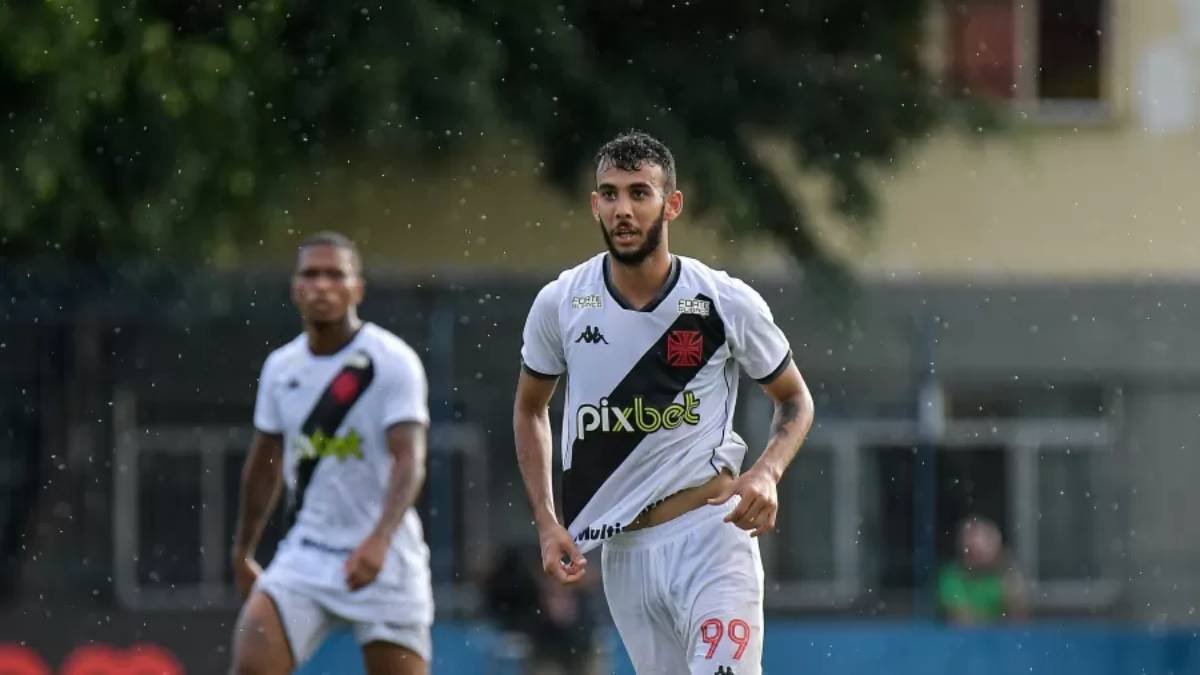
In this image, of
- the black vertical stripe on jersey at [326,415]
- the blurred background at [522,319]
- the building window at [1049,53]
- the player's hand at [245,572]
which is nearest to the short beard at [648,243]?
the black vertical stripe on jersey at [326,415]

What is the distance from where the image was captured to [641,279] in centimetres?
688

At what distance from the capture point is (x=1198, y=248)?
23.2m

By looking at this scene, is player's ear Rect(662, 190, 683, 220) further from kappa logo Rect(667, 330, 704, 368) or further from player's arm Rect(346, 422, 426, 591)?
player's arm Rect(346, 422, 426, 591)

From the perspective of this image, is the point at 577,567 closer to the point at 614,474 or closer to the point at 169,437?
the point at 614,474

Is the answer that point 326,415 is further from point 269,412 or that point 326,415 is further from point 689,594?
point 689,594

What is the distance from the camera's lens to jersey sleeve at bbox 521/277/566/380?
697 cm

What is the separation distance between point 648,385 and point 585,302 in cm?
29

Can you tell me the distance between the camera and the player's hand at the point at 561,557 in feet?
21.8

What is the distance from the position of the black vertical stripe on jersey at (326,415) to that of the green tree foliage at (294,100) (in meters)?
6.85

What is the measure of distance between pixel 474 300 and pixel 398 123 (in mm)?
1437

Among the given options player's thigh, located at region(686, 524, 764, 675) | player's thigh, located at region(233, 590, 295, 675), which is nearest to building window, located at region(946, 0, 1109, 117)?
player's thigh, located at region(233, 590, 295, 675)

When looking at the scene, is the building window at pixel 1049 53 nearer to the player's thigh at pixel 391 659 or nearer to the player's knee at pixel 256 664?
the player's thigh at pixel 391 659

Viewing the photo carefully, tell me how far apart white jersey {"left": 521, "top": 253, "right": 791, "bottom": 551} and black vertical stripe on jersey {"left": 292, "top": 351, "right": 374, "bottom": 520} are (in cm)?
213

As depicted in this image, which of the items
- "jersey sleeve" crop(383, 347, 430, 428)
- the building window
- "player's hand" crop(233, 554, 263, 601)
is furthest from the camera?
the building window
